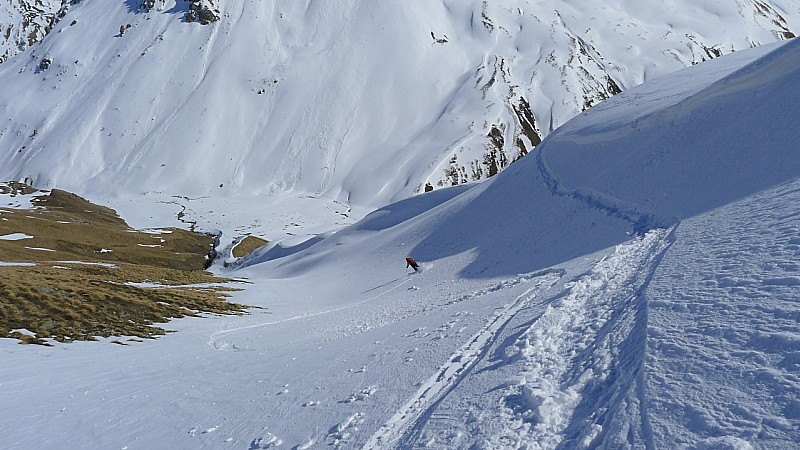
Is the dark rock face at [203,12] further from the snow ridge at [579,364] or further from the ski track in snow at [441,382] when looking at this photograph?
the snow ridge at [579,364]

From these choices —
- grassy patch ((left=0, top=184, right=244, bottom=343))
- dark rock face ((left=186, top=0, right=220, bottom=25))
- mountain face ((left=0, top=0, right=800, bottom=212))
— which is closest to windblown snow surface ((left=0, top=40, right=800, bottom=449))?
grassy patch ((left=0, top=184, right=244, bottom=343))

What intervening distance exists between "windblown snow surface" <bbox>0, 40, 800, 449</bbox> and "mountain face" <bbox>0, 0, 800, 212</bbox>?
331 ft

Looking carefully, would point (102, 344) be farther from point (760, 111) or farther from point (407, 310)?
point (760, 111)

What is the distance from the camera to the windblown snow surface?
6.42 m

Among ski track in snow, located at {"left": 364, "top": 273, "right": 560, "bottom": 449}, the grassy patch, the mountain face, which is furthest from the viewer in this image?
the mountain face

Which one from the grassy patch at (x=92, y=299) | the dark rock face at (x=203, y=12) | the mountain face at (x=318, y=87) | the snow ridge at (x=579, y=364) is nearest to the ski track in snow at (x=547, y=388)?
the snow ridge at (x=579, y=364)

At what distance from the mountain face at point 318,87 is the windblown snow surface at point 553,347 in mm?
100785

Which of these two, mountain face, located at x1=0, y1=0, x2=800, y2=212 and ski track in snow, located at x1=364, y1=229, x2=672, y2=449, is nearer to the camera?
ski track in snow, located at x1=364, y1=229, x2=672, y2=449

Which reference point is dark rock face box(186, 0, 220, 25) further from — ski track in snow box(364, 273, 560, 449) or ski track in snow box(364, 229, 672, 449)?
ski track in snow box(364, 229, 672, 449)

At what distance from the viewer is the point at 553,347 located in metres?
8.86

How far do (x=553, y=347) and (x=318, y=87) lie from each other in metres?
150

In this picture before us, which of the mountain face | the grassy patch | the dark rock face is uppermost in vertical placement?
the dark rock face

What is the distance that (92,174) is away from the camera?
142 meters

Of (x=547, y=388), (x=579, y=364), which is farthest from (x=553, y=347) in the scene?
(x=547, y=388)
